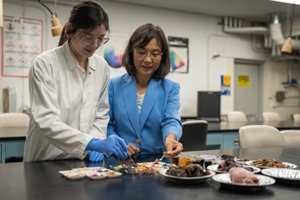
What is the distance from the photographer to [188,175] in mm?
1150

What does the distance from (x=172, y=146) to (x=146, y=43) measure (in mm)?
501

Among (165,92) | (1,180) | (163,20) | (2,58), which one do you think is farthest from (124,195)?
(163,20)

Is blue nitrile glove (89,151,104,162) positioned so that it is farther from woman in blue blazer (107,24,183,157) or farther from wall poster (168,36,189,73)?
wall poster (168,36,189,73)

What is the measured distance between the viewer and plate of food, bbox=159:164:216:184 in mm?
1127

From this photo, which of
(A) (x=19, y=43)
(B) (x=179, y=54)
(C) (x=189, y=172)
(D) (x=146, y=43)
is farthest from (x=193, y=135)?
A: (B) (x=179, y=54)

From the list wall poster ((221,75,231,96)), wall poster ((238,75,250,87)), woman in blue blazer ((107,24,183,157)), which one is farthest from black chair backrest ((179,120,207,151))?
wall poster ((238,75,250,87))

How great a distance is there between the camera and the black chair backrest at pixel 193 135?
2.81 meters

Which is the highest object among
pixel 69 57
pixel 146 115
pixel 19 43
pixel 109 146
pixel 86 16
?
pixel 19 43

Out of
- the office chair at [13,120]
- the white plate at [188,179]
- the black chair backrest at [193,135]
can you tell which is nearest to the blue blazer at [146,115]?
the white plate at [188,179]

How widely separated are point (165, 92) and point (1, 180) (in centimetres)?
87

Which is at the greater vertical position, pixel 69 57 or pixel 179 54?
pixel 179 54

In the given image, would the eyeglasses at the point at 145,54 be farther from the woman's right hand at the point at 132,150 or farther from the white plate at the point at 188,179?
the white plate at the point at 188,179

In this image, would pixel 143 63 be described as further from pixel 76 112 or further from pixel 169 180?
pixel 169 180

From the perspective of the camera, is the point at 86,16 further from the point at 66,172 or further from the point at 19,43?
the point at 19,43
